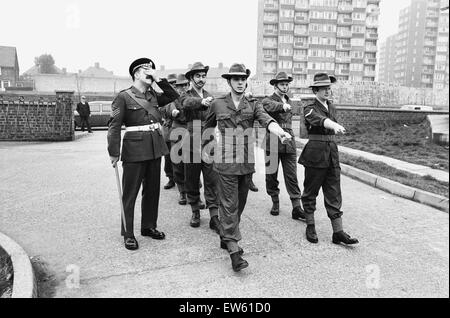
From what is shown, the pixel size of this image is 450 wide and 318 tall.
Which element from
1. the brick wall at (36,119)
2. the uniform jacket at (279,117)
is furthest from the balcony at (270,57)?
the uniform jacket at (279,117)

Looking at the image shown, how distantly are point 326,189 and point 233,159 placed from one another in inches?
53.0

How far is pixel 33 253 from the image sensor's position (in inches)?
167

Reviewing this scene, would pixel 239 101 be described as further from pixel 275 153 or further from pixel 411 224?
pixel 411 224

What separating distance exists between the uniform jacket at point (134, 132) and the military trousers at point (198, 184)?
83 cm

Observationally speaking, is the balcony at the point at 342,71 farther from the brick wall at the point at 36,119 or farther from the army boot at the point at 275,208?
the army boot at the point at 275,208

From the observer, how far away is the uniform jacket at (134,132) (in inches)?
172

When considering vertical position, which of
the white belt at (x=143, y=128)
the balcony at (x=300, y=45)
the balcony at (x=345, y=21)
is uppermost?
the balcony at (x=345, y=21)

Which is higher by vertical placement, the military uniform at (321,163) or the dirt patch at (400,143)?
the military uniform at (321,163)

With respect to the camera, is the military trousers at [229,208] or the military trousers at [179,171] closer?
the military trousers at [229,208]

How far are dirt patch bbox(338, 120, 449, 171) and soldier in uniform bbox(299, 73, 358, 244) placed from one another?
4276 mm

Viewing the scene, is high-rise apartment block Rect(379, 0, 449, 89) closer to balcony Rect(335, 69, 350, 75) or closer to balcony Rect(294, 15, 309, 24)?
balcony Rect(335, 69, 350, 75)

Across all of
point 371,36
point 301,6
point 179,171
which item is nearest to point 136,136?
point 179,171

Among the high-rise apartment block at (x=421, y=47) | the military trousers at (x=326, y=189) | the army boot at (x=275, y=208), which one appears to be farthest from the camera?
the high-rise apartment block at (x=421, y=47)
